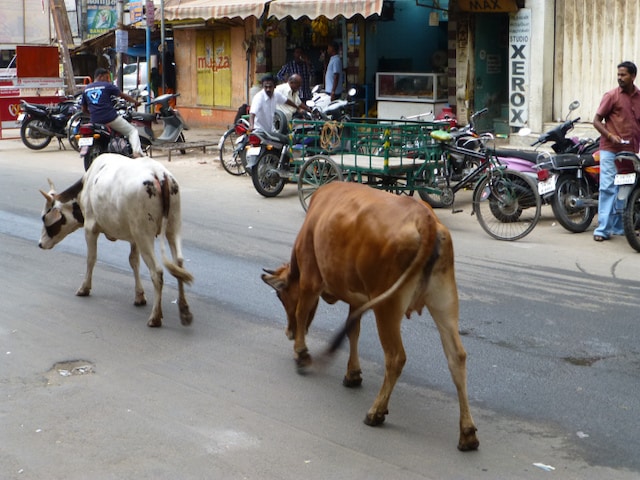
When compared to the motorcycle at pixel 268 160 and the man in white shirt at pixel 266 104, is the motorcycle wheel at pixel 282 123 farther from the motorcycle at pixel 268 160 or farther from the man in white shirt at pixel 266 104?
the man in white shirt at pixel 266 104

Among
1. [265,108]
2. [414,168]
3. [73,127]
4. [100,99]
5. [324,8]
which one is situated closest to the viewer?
[414,168]

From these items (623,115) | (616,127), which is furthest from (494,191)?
(623,115)

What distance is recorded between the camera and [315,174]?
39.5 feet

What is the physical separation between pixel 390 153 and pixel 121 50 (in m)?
12.1

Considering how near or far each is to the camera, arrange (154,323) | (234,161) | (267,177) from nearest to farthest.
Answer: (154,323), (267,177), (234,161)

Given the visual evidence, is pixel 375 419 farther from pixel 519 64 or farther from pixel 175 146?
pixel 175 146

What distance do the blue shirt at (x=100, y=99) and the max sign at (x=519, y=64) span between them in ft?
22.4

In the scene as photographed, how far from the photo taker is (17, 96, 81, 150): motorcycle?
19.6 meters

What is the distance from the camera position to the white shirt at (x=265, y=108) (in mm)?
14188

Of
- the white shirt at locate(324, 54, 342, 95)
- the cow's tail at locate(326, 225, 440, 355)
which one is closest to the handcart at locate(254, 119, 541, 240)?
the cow's tail at locate(326, 225, 440, 355)

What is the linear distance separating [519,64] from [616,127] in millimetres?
6368

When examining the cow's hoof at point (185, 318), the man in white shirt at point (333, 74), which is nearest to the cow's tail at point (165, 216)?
the cow's hoof at point (185, 318)

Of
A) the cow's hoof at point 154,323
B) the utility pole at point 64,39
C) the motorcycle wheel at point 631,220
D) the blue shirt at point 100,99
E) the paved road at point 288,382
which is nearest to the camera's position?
the paved road at point 288,382

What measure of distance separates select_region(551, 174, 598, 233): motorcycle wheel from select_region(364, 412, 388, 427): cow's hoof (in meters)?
6.11
